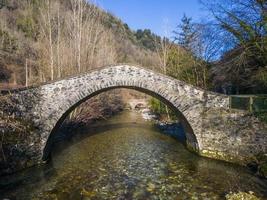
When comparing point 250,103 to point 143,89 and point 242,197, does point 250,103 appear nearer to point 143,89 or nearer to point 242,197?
point 143,89

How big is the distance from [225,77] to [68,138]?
9923 mm

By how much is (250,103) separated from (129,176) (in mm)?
5876

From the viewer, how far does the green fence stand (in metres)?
12.1

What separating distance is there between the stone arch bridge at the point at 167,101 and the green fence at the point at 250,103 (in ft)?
0.88

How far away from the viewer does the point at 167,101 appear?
45.0ft

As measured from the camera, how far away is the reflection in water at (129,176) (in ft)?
31.0

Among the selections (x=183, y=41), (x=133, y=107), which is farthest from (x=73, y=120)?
(x=133, y=107)

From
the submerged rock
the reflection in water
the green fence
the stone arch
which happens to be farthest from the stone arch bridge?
the submerged rock

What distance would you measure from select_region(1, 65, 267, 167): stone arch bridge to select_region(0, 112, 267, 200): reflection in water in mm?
844

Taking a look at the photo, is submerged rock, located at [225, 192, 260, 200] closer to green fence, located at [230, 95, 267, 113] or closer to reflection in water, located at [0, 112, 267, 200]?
reflection in water, located at [0, 112, 267, 200]

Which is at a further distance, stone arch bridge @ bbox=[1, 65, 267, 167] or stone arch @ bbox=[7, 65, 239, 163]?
stone arch @ bbox=[7, 65, 239, 163]

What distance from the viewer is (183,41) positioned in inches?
1256

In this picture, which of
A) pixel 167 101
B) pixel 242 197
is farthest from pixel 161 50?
pixel 242 197

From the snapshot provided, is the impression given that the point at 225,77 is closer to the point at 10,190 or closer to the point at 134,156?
the point at 134,156
